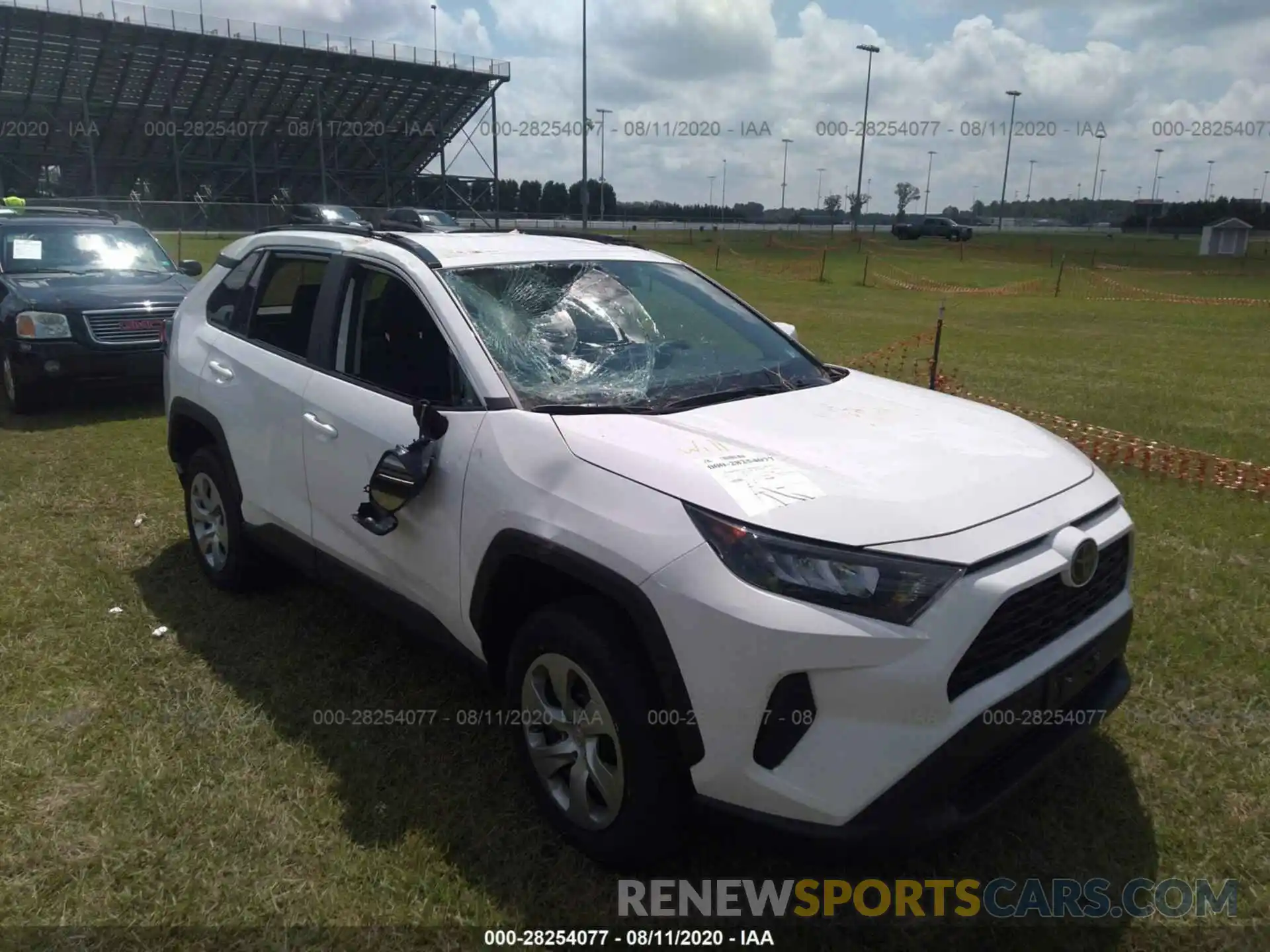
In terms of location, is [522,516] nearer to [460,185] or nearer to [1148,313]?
[1148,313]

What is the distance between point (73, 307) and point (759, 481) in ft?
25.6

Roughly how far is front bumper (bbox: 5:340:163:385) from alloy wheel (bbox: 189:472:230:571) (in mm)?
4225

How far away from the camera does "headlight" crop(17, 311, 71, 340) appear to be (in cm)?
795

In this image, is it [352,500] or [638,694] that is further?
[352,500]

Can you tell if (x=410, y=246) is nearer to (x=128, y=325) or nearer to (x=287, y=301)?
(x=287, y=301)

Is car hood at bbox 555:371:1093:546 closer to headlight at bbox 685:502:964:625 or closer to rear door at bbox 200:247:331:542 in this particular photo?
headlight at bbox 685:502:964:625

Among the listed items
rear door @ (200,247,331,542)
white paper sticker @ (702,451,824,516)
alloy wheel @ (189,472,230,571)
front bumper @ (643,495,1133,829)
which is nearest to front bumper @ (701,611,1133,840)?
front bumper @ (643,495,1133,829)

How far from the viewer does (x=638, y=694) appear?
8.00 feet

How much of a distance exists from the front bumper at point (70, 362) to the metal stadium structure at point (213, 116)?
4389cm

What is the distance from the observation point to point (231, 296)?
451 centimetres

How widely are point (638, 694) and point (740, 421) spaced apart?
927mm

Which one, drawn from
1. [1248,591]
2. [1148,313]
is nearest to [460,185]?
[1148,313]

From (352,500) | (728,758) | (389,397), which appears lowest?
(728,758)

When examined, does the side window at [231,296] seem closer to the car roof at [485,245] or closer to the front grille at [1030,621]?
the car roof at [485,245]
